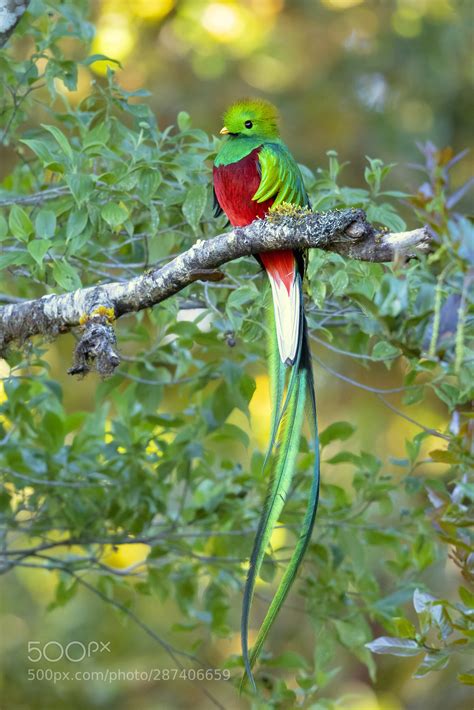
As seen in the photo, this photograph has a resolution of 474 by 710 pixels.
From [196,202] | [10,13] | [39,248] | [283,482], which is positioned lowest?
[283,482]

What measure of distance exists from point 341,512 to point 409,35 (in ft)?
15.1

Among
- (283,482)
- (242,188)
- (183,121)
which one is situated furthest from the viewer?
(183,121)

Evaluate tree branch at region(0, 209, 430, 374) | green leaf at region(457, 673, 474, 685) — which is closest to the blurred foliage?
tree branch at region(0, 209, 430, 374)

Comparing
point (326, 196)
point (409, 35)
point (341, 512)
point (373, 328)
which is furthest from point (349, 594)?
point (409, 35)

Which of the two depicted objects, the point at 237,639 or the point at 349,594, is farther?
the point at 237,639

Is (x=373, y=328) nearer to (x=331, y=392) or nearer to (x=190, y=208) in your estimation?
(x=190, y=208)

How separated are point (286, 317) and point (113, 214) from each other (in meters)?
0.48

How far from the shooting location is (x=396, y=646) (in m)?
1.74

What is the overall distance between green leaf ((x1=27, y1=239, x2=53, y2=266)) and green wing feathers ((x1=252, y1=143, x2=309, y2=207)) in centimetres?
56

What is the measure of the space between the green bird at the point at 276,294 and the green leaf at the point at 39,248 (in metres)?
0.55

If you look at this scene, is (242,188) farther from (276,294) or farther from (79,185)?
(79,185)

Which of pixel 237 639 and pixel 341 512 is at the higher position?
pixel 341 512

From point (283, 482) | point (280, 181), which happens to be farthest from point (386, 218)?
point (283, 482)

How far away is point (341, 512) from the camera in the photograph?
8.65 ft
